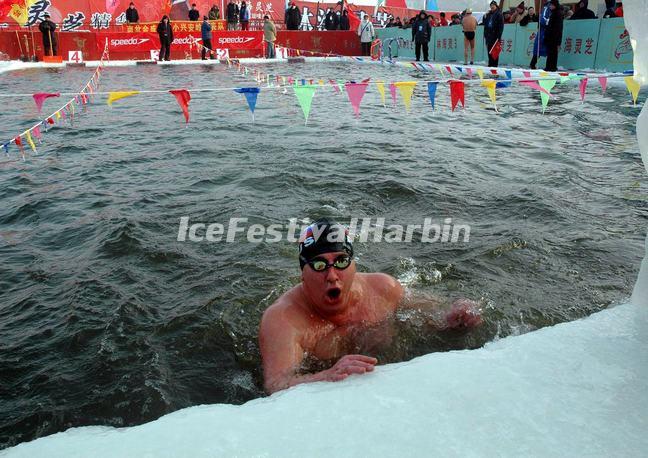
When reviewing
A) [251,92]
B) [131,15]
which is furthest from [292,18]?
[251,92]

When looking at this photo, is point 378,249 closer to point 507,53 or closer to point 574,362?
point 574,362

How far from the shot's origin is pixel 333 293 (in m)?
3.41

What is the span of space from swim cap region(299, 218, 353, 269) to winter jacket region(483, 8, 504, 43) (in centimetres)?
1629

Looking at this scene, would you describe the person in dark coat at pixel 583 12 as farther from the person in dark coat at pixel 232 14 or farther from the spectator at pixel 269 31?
the person in dark coat at pixel 232 14

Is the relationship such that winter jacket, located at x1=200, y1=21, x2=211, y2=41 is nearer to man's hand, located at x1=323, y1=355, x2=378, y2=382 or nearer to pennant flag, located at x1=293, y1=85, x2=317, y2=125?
pennant flag, located at x1=293, y1=85, x2=317, y2=125

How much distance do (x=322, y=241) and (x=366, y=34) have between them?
27.6m

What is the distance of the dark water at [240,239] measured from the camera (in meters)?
3.67

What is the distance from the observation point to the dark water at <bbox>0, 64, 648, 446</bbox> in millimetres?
3666

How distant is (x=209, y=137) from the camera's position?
10.0 meters

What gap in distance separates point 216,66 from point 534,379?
81.6 ft

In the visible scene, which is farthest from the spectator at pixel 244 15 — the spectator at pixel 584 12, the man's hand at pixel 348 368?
the man's hand at pixel 348 368

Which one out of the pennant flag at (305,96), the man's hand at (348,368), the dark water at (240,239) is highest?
the pennant flag at (305,96)

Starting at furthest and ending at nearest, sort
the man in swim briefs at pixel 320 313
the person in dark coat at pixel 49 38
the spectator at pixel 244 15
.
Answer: the spectator at pixel 244 15 < the person in dark coat at pixel 49 38 < the man in swim briefs at pixel 320 313

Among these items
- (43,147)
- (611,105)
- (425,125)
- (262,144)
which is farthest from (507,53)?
(43,147)
